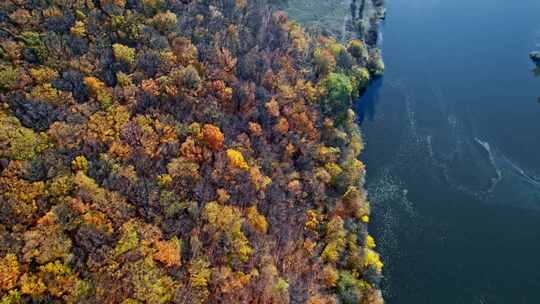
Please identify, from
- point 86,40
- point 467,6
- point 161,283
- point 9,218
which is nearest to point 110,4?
point 86,40

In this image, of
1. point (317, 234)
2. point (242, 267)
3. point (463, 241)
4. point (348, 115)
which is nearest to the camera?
point (242, 267)

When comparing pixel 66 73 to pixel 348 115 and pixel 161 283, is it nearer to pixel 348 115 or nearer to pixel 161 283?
pixel 161 283

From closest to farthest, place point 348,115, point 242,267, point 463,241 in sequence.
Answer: point 242,267 < point 463,241 < point 348,115

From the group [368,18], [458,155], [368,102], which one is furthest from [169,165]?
[368,18]

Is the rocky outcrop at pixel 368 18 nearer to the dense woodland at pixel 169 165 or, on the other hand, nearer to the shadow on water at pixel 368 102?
the shadow on water at pixel 368 102

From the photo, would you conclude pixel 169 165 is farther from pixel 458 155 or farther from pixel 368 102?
pixel 458 155
